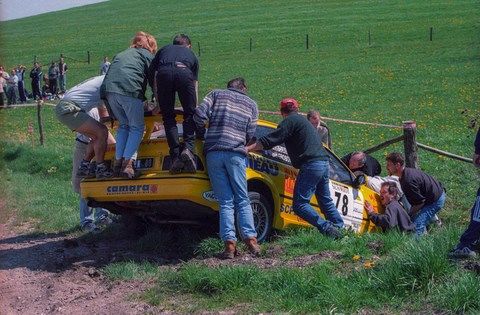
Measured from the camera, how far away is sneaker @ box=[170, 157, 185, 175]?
8.15 m

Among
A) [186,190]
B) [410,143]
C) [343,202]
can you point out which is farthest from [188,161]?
[410,143]

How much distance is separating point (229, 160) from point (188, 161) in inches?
15.5

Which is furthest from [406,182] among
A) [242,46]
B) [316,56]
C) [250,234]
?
[242,46]

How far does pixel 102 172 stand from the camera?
345 inches

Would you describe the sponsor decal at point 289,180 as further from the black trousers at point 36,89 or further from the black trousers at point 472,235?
the black trousers at point 36,89

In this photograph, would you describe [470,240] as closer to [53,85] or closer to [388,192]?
[388,192]

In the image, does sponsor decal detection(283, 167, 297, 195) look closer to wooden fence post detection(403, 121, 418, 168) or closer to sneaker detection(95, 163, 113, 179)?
sneaker detection(95, 163, 113, 179)

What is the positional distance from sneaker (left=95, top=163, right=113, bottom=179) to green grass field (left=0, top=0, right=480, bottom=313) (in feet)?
3.67

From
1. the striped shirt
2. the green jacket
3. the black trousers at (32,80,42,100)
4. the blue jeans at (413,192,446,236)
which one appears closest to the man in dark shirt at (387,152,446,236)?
the blue jeans at (413,192,446,236)

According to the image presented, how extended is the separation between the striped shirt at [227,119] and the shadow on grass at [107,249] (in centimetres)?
116

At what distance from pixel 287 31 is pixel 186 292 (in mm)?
47836

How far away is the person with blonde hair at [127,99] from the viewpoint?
8.55 m

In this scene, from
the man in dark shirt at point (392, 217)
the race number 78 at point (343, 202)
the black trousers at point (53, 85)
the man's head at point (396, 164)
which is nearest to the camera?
the race number 78 at point (343, 202)

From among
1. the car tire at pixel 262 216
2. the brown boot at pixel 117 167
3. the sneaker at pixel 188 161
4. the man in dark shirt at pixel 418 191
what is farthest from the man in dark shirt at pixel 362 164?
the brown boot at pixel 117 167
